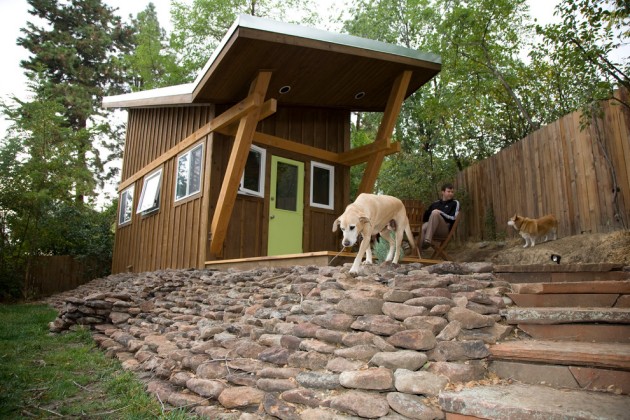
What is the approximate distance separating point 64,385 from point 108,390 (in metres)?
0.42

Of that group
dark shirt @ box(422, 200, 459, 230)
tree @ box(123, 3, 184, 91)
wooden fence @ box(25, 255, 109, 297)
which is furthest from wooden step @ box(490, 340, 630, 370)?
tree @ box(123, 3, 184, 91)

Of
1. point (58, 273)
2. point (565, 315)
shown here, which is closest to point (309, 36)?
point (565, 315)

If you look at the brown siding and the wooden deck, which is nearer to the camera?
the wooden deck

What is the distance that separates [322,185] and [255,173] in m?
1.64

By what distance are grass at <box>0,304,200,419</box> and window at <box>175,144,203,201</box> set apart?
322 centimetres

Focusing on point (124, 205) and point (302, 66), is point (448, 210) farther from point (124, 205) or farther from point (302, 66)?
point (124, 205)

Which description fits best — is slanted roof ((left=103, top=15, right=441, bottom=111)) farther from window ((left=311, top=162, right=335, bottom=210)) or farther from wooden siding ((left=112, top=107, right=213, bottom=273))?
window ((left=311, top=162, right=335, bottom=210))

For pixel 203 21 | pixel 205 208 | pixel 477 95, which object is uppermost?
pixel 203 21

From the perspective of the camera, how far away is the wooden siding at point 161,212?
25.3ft

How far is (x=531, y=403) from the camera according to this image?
2000mm

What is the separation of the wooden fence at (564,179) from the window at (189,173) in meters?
5.68

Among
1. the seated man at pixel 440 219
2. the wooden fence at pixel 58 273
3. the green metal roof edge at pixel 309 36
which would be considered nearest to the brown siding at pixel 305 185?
the green metal roof edge at pixel 309 36

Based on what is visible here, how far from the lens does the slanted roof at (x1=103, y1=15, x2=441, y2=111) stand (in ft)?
18.2

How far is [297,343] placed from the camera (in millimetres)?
3092
